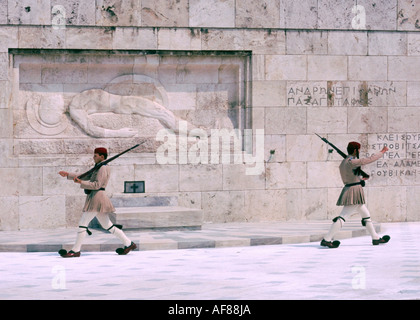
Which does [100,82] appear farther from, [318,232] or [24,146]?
[318,232]

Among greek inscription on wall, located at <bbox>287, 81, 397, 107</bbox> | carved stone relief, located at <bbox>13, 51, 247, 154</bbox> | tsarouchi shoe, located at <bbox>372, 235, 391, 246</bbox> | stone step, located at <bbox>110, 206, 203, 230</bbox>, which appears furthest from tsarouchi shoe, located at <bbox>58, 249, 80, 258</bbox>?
greek inscription on wall, located at <bbox>287, 81, 397, 107</bbox>

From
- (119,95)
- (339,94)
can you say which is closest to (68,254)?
(119,95)

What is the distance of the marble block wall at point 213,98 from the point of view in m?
17.2

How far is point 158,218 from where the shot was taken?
15.3 metres

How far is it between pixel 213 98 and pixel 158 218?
13.0 feet

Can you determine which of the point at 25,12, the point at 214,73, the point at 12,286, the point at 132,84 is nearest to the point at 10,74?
the point at 25,12

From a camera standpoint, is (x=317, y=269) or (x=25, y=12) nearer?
(x=317, y=269)

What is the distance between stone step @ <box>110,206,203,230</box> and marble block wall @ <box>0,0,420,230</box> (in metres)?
1.88

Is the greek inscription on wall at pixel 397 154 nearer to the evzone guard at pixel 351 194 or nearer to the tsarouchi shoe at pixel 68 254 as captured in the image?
the evzone guard at pixel 351 194

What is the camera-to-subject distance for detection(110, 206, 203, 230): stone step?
591 inches

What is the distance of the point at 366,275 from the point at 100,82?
9270 mm

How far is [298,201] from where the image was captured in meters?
18.0

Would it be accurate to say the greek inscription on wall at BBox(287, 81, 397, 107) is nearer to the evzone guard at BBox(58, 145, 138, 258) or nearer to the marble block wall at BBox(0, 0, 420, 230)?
the marble block wall at BBox(0, 0, 420, 230)

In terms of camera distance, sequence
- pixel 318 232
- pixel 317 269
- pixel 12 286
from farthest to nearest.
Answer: pixel 318 232 → pixel 317 269 → pixel 12 286
